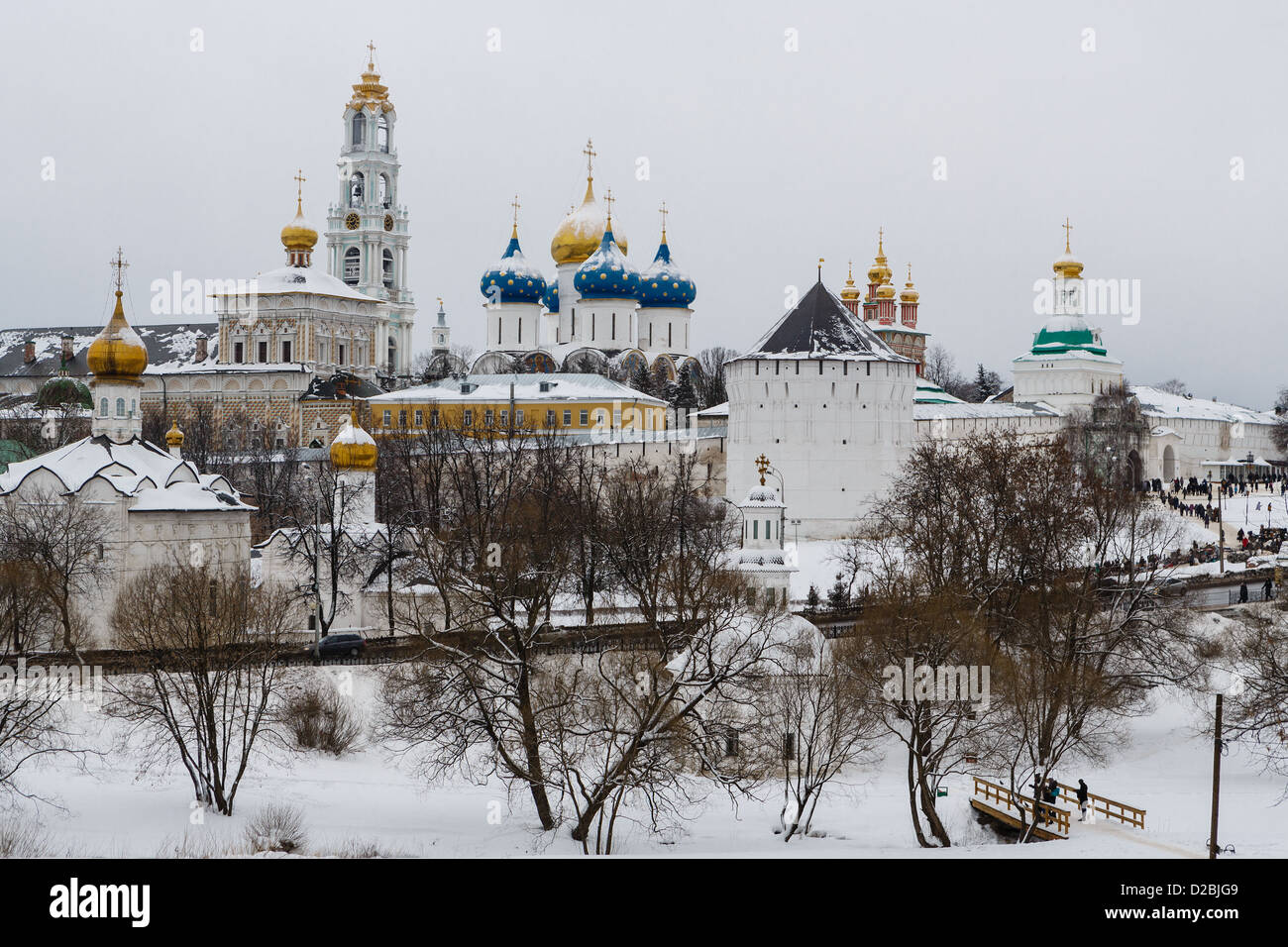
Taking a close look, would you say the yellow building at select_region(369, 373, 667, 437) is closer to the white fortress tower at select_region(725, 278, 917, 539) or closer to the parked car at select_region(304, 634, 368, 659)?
the white fortress tower at select_region(725, 278, 917, 539)

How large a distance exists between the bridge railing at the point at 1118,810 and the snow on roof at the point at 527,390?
32.6 metres

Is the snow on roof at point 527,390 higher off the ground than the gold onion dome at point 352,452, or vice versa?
the snow on roof at point 527,390

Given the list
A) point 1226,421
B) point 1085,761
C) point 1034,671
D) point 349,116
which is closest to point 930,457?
point 1085,761

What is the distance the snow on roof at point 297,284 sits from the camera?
61.5 meters

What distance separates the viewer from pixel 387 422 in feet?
174

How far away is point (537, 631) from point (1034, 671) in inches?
240

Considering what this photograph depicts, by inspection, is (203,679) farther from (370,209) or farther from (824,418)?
(370,209)

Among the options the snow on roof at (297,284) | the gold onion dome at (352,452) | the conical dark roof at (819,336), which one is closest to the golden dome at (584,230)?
the snow on roof at (297,284)

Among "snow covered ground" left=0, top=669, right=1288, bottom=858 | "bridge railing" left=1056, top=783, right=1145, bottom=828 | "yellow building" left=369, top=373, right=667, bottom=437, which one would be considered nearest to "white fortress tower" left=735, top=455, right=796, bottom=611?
"snow covered ground" left=0, top=669, right=1288, bottom=858

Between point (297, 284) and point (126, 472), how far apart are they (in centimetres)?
3386

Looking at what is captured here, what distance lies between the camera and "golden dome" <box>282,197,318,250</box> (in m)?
63.0

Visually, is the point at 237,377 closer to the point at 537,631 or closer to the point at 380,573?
the point at 380,573

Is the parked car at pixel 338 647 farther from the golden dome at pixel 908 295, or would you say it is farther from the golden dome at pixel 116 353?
the golden dome at pixel 908 295

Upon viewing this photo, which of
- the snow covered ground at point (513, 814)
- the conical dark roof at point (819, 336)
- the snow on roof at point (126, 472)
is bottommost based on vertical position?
the snow covered ground at point (513, 814)
